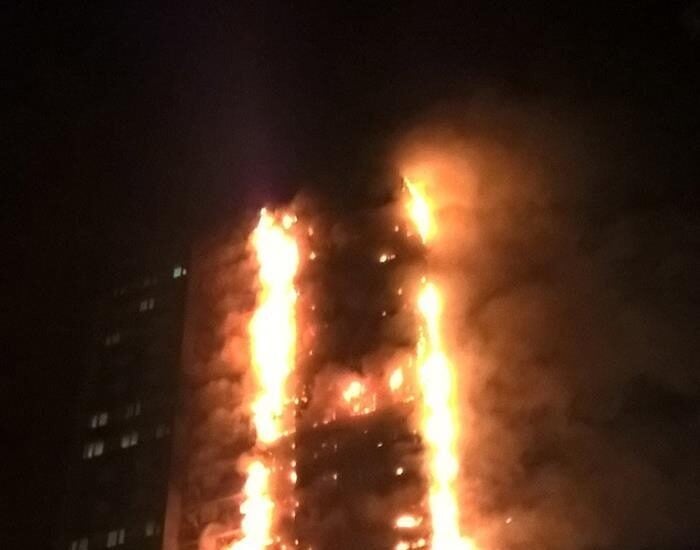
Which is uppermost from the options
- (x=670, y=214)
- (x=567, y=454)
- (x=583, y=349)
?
(x=670, y=214)

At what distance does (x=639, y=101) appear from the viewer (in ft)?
8.46

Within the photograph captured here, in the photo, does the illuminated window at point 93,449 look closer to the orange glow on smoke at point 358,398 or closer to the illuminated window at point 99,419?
the illuminated window at point 99,419

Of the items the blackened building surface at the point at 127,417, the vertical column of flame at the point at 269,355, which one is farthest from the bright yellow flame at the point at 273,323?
the blackened building surface at the point at 127,417

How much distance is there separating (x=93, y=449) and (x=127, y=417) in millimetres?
149

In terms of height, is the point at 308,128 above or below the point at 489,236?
above

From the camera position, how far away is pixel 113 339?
2992mm

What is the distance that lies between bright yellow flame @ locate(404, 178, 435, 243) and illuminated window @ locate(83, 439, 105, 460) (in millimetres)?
1216

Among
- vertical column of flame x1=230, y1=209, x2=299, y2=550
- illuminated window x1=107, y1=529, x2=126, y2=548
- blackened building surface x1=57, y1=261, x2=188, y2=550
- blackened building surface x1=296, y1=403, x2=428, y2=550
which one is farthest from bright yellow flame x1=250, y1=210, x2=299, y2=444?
illuminated window x1=107, y1=529, x2=126, y2=548

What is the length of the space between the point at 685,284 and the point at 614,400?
35 cm

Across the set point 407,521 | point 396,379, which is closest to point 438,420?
point 396,379

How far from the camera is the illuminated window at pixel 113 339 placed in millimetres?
2986

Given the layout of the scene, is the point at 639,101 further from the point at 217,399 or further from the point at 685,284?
the point at 217,399

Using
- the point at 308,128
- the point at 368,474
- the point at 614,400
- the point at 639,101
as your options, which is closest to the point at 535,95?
the point at 639,101

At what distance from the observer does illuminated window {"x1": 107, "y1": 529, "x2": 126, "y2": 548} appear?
8.77 feet
